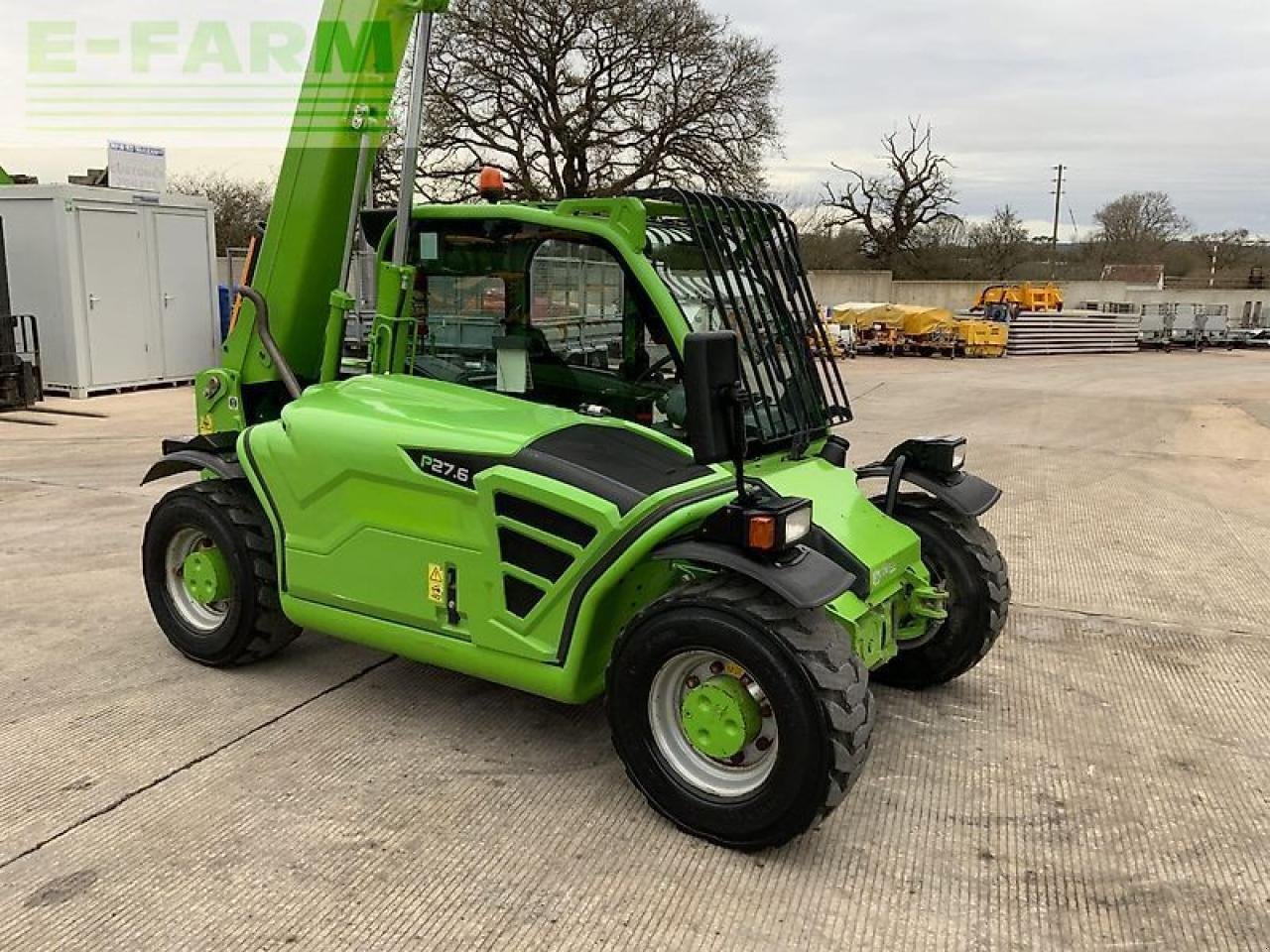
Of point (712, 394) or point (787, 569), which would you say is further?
point (787, 569)

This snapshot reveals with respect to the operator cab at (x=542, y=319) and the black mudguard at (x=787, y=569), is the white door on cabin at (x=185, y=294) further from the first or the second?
the black mudguard at (x=787, y=569)

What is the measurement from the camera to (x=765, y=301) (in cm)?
425

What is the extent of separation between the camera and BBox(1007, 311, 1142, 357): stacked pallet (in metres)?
26.7

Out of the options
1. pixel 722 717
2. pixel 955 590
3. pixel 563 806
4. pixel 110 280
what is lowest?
pixel 563 806

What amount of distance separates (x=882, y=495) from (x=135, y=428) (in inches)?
365

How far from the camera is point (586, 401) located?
164 inches

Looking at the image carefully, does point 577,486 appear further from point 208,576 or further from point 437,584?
point 208,576

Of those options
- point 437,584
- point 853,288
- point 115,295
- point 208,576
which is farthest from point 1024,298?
point 437,584

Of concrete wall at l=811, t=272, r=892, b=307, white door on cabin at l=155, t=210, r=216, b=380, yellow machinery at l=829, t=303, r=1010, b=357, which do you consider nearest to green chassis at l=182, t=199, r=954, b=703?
white door on cabin at l=155, t=210, r=216, b=380

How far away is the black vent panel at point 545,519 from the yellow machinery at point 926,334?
23.1m

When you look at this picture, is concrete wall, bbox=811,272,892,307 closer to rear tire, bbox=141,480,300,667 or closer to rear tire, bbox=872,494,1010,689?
rear tire, bbox=872,494,1010,689

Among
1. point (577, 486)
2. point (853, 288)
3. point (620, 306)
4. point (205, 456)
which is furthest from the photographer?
point (853, 288)

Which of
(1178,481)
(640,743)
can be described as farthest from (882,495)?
(1178,481)

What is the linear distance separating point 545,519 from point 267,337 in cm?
202
